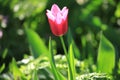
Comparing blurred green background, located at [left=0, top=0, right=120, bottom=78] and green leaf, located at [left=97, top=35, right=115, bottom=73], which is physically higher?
blurred green background, located at [left=0, top=0, right=120, bottom=78]

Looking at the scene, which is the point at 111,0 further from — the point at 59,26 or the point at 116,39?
the point at 59,26

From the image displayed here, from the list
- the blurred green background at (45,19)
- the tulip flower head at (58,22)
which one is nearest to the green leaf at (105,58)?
the tulip flower head at (58,22)

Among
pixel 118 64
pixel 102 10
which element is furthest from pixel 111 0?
pixel 118 64

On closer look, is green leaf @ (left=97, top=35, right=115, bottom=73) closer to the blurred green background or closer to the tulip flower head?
the tulip flower head

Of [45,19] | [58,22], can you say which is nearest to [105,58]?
[58,22]

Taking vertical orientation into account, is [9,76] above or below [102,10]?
below

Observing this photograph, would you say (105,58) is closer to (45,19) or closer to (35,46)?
(35,46)

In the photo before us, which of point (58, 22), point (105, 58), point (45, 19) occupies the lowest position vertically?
point (105, 58)

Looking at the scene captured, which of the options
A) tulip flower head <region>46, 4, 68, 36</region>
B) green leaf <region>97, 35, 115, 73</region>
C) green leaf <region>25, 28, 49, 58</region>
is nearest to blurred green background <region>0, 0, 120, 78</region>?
green leaf <region>25, 28, 49, 58</region>
